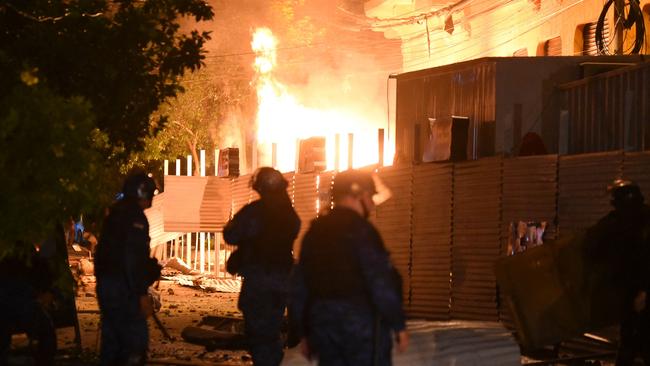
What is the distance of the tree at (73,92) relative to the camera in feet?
26.7

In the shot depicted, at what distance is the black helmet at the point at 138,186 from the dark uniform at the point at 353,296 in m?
2.40

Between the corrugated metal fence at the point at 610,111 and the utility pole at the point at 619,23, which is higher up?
the utility pole at the point at 619,23

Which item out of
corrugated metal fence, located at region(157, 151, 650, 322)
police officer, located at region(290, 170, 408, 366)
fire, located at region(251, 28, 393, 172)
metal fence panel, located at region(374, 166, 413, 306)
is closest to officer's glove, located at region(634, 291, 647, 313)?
corrugated metal fence, located at region(157, 151, 650, 322)

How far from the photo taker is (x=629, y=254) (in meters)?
9.10

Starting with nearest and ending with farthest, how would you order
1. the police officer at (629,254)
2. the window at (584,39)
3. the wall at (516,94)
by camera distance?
1. the police officer at (629,254)
2. the wall at (516,94)
3. the window at (584,39)

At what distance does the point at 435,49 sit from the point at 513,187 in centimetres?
2270

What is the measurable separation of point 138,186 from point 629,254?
393 centimetres

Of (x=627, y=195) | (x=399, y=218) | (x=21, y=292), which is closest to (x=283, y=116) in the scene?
(x=399, y=218)

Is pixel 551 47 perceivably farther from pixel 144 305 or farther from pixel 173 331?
pixel 144 305

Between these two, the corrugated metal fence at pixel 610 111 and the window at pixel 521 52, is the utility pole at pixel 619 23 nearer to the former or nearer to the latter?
the corrugated metal fence at pixel 610 111

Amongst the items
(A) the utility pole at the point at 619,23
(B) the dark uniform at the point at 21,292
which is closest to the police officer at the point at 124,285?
(B) the dark uniform at the point at 21,292

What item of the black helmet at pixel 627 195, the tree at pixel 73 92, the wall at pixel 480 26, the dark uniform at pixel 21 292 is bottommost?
the dark uniform at pixel 21 292

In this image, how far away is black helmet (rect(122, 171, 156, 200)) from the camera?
861 centimetres

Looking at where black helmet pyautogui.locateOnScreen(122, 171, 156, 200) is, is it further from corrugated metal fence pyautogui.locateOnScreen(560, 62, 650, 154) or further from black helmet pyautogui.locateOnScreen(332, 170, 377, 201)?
corrugated metal fence pyautogui.locateOnScreen(560, 62, 650, 154)
